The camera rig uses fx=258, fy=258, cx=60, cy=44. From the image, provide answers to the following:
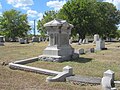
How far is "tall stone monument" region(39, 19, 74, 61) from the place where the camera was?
587 inches

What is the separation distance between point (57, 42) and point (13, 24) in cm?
5532

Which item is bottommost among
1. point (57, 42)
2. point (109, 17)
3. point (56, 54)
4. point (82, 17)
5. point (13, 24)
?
point (56, 54)

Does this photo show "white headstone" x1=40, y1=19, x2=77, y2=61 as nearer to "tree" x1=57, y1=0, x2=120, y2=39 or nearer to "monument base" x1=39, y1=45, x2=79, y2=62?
"monument base" x1=39, y1=45, x2=79, y2=62

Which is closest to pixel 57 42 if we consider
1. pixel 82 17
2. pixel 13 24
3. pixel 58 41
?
pixel 58 41

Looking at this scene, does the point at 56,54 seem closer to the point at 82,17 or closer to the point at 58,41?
the point at 58,41

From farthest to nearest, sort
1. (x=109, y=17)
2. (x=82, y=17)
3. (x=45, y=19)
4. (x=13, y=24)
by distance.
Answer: (x=45, y=19)
(x=109, y=17)
(x=13, y=24)
(x=82, y=17)

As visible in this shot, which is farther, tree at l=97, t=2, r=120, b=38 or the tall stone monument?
tree at l=97, t=2, r=120, b=38

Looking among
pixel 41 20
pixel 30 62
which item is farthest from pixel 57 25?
pixel 41 20

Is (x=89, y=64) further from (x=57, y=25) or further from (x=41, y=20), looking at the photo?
(x=41, y=20)

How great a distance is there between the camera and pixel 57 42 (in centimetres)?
1539

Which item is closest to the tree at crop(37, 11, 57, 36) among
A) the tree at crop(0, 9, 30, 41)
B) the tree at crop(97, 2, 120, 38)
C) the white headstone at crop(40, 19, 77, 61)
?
the tree at crop(0, 9, 30, 41)

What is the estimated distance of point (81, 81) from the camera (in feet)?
30.9

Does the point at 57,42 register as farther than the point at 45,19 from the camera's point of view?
No

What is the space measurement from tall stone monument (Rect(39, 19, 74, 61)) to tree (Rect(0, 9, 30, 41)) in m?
52.2
